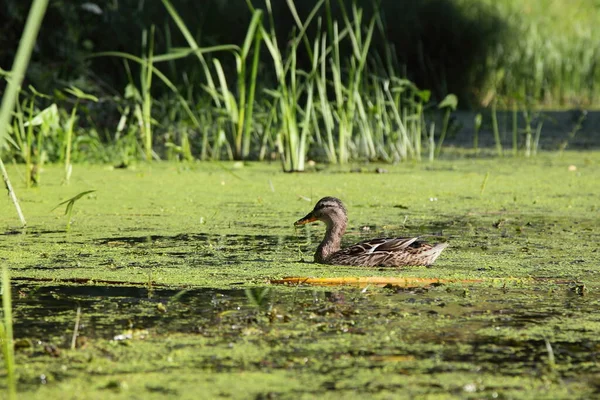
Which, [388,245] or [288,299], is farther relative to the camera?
[388,245]

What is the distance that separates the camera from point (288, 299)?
3801 mm

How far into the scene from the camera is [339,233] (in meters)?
4.78

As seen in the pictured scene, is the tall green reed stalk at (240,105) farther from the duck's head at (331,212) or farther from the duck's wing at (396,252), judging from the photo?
the duck's wing at (396,252)

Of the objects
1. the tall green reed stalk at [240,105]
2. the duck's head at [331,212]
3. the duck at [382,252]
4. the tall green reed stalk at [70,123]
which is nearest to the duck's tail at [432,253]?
the duck at [382,252]

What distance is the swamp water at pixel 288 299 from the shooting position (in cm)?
281

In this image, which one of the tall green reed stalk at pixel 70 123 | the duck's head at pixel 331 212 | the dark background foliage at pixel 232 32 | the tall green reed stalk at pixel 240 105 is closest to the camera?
the duck's head at pixel 331 212

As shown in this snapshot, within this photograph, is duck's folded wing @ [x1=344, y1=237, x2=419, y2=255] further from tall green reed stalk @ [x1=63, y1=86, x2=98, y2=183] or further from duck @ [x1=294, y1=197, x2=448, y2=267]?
tall green reed stalk @ [x1=63, y1=86, x2=98, y2=183]

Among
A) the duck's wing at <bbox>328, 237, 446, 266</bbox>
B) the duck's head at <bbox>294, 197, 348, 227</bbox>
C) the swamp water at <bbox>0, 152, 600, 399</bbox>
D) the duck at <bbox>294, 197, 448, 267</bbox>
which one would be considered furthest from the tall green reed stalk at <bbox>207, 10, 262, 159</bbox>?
the duck's wing at <bbox>328, 237, 446, 266</bbox>

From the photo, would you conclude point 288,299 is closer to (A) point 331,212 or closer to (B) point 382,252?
(B) point 382,252

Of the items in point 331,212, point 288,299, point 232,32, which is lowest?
point 288,299

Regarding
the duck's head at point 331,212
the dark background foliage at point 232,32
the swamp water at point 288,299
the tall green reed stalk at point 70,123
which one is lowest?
the swamp water at point 288,299

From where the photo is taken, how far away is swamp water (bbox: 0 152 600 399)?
9.23 ft

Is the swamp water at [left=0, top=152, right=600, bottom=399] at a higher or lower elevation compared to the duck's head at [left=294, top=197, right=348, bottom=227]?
lower

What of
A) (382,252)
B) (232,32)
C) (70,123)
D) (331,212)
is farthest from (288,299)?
(232,32)
